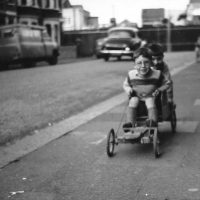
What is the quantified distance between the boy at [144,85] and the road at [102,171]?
20.0 inches

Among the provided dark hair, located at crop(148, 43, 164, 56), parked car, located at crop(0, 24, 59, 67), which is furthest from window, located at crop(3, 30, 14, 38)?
dark hair, located at crop(148, 43, 164, 56)

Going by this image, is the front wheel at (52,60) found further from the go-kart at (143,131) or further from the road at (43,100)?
the go-kart at (143,131)

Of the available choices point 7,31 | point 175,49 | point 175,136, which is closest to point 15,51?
point 7,31

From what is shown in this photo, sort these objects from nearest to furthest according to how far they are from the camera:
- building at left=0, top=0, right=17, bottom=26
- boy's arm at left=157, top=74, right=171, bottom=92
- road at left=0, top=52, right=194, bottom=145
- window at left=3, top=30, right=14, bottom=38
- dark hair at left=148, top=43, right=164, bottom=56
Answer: boy's arm at left=157, top=74, right=171, bottom=92 < dark hair at left=148, top=43, right=164, bottom=56 < road at left=0, top=52, right=194, bottom=145 < window at left=3, top=30, right=14, bottom=38 < building at left=0, top=0, right=17, bottom=26

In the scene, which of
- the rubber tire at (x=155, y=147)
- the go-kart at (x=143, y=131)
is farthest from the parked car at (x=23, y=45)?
the rubber tire at (x=155, y=147)

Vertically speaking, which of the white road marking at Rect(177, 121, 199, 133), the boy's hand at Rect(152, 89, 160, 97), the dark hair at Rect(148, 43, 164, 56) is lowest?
the white road marking at Rect(177, 121, 199, 133)

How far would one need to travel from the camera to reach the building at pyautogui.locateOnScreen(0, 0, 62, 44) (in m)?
38.0

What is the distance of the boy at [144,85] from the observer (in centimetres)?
662

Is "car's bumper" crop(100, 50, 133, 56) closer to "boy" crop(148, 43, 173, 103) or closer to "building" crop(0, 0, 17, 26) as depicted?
"building" crop(0, 0, 17, 26)

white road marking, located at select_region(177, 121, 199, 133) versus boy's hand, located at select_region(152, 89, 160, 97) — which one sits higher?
boy's hand, located at select_region(152, 89, 160, 97)

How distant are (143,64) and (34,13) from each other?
A: 38.0 meters

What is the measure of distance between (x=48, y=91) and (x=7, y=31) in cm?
1309

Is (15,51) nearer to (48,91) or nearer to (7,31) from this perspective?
(7,31)

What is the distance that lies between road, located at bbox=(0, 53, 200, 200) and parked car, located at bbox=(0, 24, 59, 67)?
17.9m
